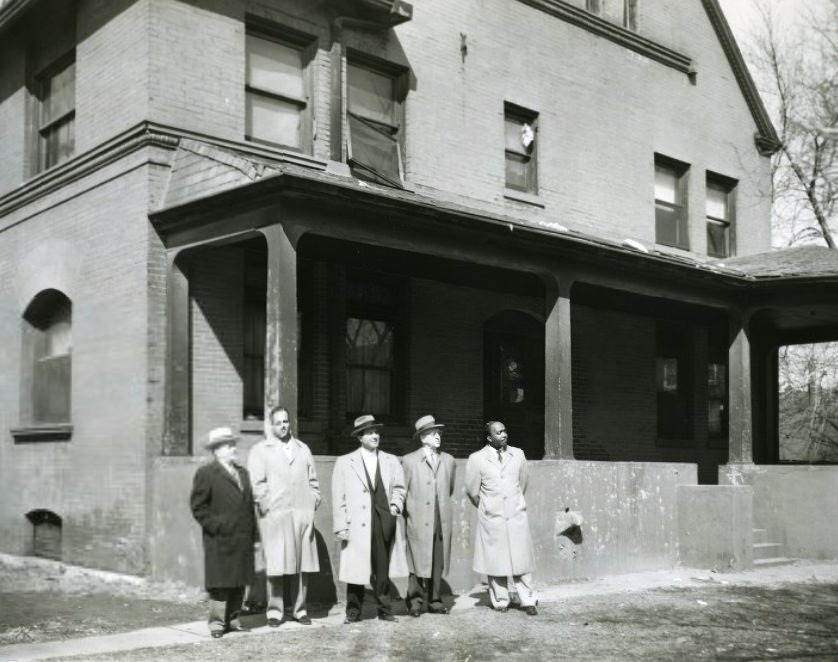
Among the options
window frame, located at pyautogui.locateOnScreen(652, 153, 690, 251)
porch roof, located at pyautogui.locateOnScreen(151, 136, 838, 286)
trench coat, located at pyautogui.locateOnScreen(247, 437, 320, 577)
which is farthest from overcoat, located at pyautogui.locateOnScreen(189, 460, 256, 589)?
window frame, located at pyautogui.locateOnScreen(652, 153, 690, 251)

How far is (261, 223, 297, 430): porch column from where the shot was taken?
10.4 metres

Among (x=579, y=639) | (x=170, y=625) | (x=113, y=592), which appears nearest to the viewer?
(x=579, y=639)

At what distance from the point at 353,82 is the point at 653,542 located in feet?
24.3

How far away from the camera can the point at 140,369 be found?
12.2 metres

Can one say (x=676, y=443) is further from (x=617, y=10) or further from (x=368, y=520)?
(x=368, y=520)

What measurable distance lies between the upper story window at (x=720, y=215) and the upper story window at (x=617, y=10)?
3351 millimetres

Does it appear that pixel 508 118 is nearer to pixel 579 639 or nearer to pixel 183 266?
pixel 183 266

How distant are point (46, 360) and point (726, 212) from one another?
13259 mm

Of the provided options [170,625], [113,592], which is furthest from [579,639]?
[113,592]

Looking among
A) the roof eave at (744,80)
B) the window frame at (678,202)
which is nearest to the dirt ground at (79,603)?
the window frame at (678,202)

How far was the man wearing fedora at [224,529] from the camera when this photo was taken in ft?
28.0

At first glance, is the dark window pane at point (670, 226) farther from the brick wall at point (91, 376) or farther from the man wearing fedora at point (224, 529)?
the man wearing fedora at point (224, 529)

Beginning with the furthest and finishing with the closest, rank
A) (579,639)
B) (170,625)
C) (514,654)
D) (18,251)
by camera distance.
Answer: (18,251)
(170,625)
(579,639)
(514,654)

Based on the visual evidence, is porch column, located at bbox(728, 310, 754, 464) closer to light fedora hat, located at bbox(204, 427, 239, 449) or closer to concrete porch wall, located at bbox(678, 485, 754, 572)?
concrete porch wall, located at bbox(678, 485, 754, 572)
